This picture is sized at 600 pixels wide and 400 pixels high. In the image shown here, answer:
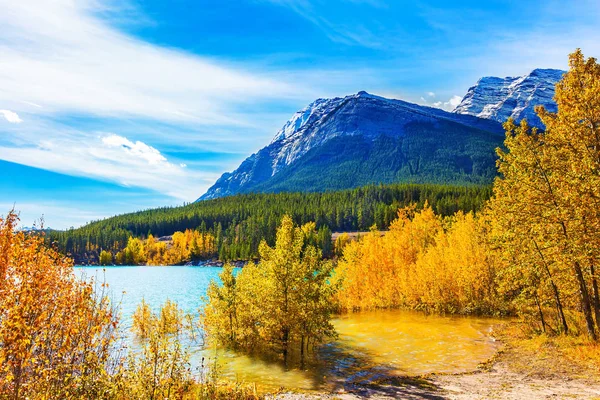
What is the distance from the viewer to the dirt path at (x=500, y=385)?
15758mm

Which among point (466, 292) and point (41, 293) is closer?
point (41, 293)

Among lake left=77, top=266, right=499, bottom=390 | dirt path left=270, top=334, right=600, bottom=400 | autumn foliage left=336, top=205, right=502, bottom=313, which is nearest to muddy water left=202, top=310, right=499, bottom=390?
lake left=77, top=266, right=499, bottom=390

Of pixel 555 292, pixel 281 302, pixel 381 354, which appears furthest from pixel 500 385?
pixel 281 302

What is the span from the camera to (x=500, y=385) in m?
17.5

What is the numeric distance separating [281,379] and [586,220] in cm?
1780

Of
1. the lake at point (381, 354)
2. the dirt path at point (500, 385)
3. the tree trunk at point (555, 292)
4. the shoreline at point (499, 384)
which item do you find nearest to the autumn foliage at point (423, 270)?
the lake at point (381, 354)

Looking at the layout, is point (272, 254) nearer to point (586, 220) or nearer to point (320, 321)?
point (320, 321)

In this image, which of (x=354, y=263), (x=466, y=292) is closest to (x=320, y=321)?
(x=466, y=292)

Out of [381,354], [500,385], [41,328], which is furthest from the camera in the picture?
[381,354]

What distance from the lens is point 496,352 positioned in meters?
25.3

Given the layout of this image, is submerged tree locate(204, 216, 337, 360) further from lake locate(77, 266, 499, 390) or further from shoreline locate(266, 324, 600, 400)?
shoreline locate(266, 324, 600, 400)

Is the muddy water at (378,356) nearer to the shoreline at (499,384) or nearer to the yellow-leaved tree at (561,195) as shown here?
the shoreline at (499,384)

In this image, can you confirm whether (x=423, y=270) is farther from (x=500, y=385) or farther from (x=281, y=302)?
(x=500, y=385)

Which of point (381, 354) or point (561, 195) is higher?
point (561, 195)
